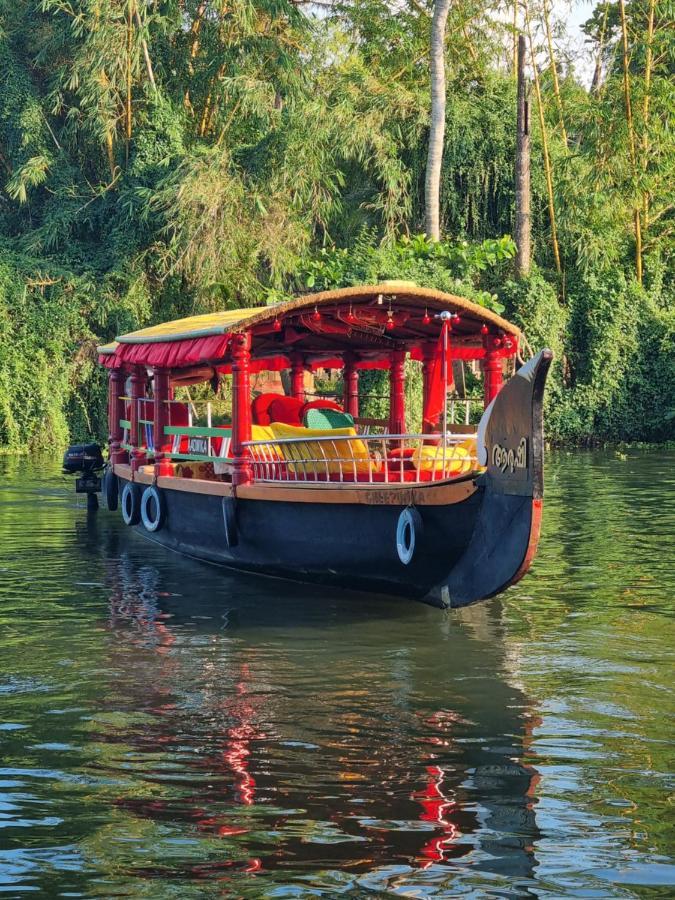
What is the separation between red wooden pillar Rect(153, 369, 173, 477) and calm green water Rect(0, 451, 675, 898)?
7.02ft

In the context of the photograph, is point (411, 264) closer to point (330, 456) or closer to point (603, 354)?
point (603, 354)

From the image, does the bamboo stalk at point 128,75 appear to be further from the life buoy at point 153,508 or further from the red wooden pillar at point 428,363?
the red wooden pillar at point 428,363

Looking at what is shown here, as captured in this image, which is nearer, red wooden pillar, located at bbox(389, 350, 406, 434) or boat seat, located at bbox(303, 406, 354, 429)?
boat seat, located at bbox(303, 406, 354, 429)

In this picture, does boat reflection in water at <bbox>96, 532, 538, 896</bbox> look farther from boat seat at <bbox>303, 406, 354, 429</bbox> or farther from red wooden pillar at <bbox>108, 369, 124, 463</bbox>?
red wooden pillar at <bbox>108, 369, 124, 463</bbox>

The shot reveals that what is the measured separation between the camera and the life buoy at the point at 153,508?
14094 mm

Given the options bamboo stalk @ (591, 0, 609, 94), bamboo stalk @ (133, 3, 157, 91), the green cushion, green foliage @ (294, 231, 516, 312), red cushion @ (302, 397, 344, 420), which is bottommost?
Answer: the green cushion

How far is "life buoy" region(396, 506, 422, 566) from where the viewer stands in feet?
32.3

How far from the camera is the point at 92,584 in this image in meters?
12.2

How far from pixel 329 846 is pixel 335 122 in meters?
25.4

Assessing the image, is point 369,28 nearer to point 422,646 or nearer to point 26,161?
point 26,161

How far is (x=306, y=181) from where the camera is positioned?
95.0 feet

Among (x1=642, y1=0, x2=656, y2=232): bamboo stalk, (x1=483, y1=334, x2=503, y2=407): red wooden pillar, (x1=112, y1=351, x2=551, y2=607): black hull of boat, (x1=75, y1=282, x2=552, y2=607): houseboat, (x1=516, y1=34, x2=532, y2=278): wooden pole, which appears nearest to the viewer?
(x1=112, y1=351, x2=551, y2=607): black hull of boat

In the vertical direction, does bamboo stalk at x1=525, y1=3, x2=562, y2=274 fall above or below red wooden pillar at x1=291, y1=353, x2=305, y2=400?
above

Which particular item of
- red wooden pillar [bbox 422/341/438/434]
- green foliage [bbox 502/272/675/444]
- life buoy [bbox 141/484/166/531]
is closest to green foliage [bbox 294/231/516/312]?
green foliage [bbox 502/272/675/444]
